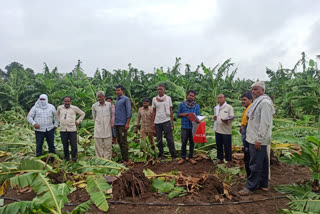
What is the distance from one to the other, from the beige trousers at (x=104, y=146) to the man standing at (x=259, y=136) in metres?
3.37

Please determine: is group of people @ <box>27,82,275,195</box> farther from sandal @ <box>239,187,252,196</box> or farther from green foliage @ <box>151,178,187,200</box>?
green foliage @ <box>151,178,187,200</box>

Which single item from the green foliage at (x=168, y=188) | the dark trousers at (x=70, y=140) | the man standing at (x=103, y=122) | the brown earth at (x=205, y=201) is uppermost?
the man standing at (x=103, y=122)

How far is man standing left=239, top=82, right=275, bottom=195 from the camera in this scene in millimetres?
3852

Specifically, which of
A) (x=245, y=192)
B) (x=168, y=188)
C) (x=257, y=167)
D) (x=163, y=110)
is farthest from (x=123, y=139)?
(x=257, y=167)

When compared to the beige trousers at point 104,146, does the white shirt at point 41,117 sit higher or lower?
higher

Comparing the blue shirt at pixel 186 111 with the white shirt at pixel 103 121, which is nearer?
the blue shirt at pixel 186 111

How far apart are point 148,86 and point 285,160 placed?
903 centimetres

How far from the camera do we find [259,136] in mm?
3855

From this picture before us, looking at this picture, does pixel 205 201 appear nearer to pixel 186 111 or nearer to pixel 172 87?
pixel 186 111

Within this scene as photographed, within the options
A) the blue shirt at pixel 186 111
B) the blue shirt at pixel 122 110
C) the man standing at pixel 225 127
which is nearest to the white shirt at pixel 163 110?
the blue shirt at pixel 186 111

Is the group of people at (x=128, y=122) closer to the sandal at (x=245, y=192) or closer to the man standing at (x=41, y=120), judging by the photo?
the man standing at (x=41, y=120)

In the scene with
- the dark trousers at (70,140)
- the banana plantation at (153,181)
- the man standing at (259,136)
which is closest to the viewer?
the banana plantation at (153,181)

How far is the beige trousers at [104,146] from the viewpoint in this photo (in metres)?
6.19

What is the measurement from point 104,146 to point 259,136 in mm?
3776
